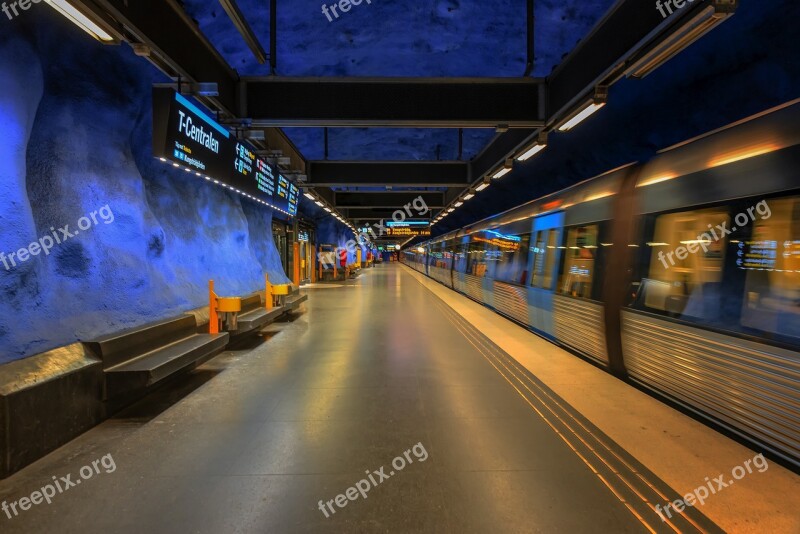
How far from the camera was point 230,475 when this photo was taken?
8.86 ft

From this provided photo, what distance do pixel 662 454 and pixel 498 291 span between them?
720 cm

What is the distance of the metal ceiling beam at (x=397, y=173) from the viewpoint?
37.5ft

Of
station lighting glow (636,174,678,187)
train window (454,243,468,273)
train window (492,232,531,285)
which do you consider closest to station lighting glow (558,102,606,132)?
station lighting glow (636,174,678,187)

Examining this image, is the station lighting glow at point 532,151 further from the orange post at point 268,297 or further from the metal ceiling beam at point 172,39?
the orange post at point 268,297

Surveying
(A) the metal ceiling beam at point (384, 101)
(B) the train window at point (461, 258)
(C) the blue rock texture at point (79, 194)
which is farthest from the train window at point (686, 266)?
(B) the train window at point (461, 258)

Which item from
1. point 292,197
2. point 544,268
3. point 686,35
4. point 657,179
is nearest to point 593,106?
point 657,179

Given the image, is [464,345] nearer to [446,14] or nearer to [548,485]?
[548,485]

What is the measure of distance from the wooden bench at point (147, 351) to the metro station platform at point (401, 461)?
397 mm

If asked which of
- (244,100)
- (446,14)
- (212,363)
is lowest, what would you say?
(212,363)

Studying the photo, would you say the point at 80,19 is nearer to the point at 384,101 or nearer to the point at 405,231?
the point at 384,101

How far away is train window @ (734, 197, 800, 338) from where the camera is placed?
9.13ft

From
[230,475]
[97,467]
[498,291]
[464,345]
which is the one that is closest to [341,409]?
[230,475]

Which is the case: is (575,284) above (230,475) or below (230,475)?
above

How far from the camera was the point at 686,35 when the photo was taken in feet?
10.4
